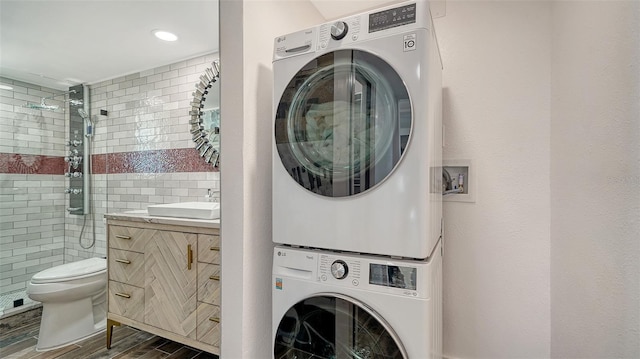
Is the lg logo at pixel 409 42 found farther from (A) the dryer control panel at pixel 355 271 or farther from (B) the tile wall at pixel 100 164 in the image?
(B) the tile wall at pixel 100 164

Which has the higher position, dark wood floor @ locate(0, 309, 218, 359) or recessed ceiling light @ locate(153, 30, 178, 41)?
recessed ceiling light @ locate(153, 30, 178, 41)

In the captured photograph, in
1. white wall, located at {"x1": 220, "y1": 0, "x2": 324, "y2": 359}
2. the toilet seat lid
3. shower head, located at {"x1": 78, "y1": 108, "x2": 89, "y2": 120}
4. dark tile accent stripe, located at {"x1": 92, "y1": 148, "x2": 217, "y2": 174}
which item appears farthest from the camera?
dark tile accent stripe, located at {"x1": 92, "y1": 148, "x2": 217, "y2": 174}

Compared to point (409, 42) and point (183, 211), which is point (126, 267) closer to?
point (183, 211)

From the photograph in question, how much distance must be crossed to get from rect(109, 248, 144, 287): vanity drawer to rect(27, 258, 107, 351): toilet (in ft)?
0.16

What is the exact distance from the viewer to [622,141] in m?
0.86

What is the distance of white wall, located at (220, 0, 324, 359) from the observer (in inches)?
48.2

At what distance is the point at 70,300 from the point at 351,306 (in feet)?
5.63

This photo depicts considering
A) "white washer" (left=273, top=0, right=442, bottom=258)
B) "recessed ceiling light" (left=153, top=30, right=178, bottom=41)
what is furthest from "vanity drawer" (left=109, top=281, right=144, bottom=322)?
"recessed ceiling light" (left=153, top=30, right=178, bottom=41)

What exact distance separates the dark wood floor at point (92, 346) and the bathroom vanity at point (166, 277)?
68mm

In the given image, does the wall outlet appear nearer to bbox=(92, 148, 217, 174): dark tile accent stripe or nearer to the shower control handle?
bbox=(92, 148, 217, 174): dark tile accent stripe

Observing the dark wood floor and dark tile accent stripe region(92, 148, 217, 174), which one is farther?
dark tile accent stripe region(92, 148, 217, 174)

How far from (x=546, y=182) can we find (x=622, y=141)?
2.26ft

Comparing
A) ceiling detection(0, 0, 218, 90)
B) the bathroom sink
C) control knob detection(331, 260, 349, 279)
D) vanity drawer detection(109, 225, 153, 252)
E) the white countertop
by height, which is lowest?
vanity drawer detection(109, 225, 153, 252)

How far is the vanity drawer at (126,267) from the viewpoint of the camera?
182cm
